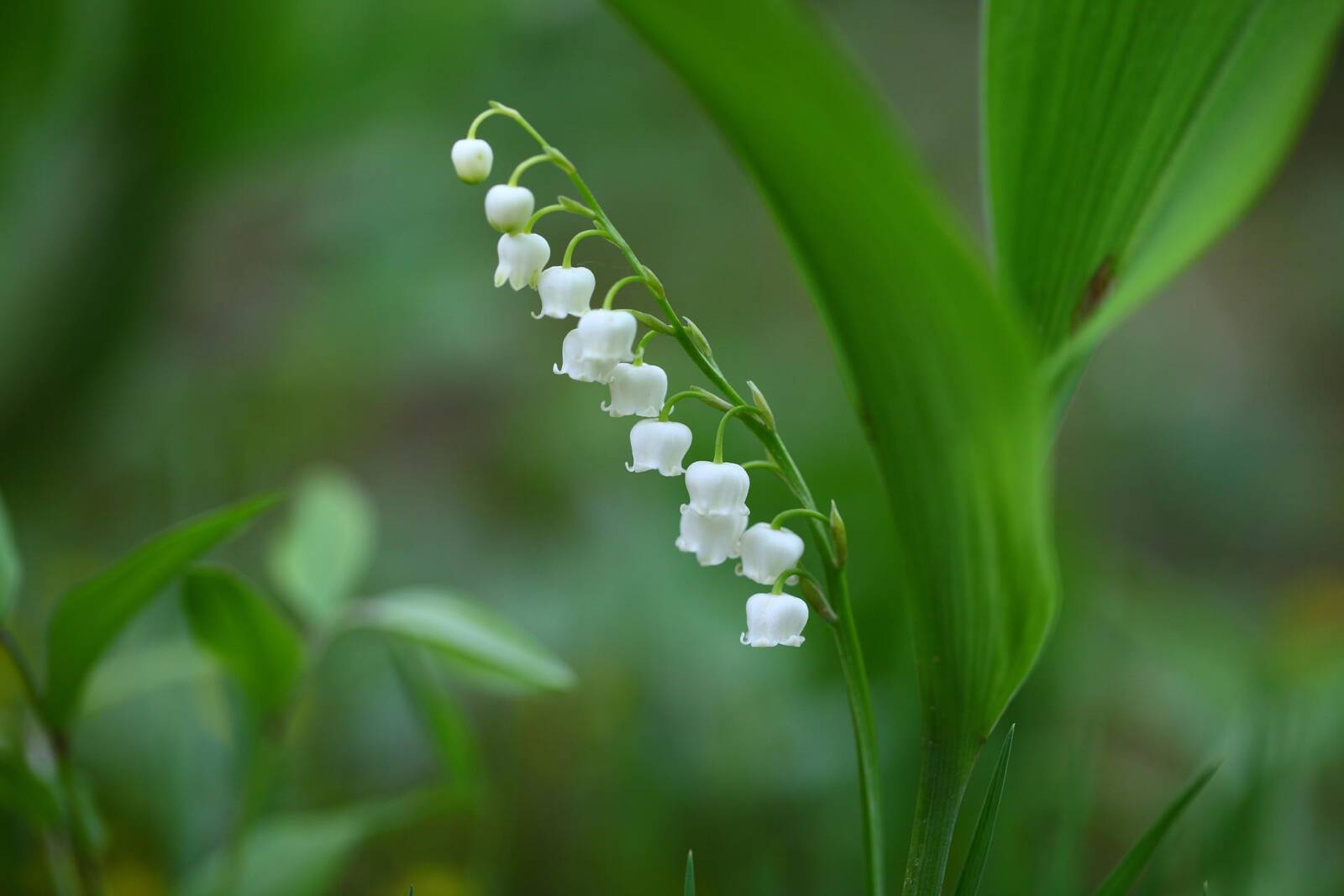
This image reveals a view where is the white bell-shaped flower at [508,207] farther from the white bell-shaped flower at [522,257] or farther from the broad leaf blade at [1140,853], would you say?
the broad leaf blade at [1140,853]

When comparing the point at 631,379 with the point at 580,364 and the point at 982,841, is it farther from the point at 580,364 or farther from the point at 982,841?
the point at 982,841

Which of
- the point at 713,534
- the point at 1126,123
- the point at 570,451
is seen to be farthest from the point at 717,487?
the point at 570,451

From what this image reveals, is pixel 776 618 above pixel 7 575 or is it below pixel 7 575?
below

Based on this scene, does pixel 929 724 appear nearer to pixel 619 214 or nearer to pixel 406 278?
pixel 406 278

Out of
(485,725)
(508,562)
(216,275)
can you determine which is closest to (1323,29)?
(485,725)

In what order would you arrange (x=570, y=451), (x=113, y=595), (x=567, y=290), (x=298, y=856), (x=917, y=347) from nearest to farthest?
(x=917, y=347) < (x=567, y=290) < (x=113, y=595) < (x=298, y=856) < (x=570, y=451)

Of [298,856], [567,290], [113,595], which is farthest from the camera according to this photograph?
[298,856]

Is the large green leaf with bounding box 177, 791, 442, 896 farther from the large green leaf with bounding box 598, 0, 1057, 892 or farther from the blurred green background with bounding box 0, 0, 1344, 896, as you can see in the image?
the large green leaf with bounding box 598, 0, 1057, 892
